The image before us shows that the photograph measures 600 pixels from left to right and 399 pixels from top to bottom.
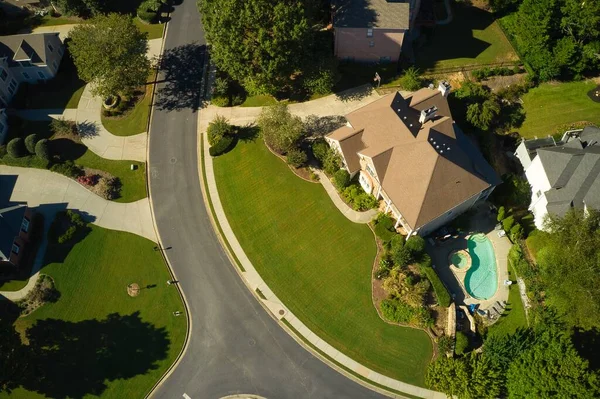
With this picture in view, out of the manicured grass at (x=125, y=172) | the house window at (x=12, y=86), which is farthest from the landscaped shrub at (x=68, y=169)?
the house window at (x=12, y=86)

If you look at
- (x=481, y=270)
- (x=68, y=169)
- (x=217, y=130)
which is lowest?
(x=481, y=270)

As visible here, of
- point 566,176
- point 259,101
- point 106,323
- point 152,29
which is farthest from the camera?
point 152,29

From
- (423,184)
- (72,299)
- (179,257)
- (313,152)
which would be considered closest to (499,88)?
(423,184)

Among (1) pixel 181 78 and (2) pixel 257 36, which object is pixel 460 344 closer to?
(2) pixel 257 36

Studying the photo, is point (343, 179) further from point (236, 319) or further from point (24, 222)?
point (24, 222)

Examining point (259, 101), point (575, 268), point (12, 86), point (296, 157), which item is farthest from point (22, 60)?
point (575, 268)

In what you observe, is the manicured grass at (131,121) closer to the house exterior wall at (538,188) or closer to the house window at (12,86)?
the house window at (12,86)
